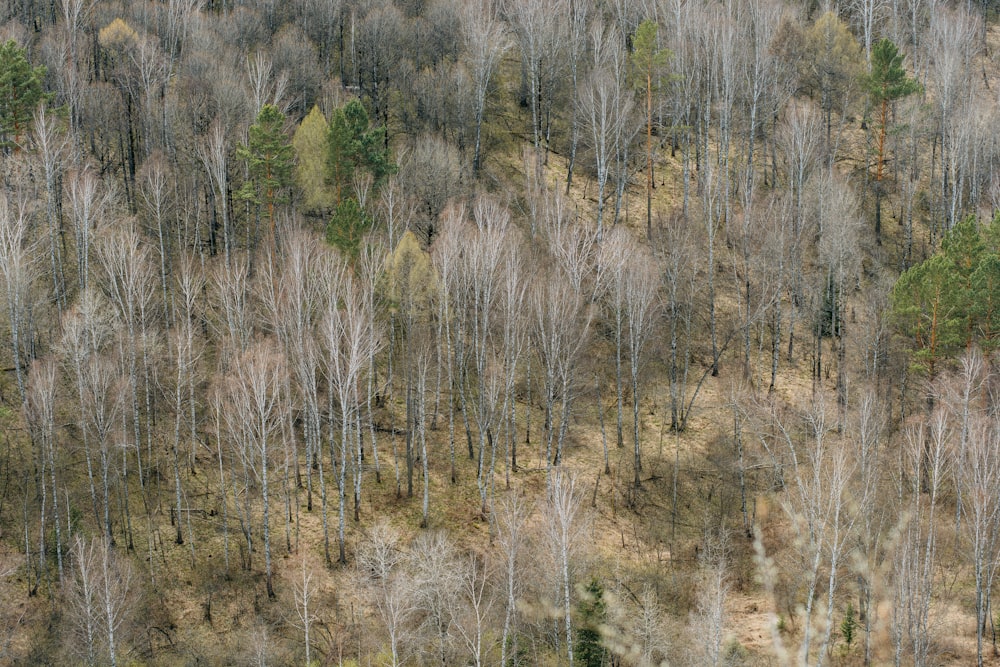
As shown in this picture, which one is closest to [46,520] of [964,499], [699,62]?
[964,499]

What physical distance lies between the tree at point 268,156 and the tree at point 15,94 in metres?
11.4

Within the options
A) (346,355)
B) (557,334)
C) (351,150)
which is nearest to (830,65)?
(351,150)

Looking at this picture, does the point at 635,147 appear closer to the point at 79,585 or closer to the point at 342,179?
the point at 342,179

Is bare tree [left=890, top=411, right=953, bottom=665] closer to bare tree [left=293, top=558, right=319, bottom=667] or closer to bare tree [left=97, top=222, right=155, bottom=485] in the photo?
bare tree [left=293, top=558, right=319, bottom=667]

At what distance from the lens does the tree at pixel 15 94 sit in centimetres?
4709

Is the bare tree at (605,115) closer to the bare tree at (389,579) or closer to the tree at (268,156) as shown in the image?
the tree at (268,156)

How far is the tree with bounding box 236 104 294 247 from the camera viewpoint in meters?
46.3

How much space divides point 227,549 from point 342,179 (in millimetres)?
21616

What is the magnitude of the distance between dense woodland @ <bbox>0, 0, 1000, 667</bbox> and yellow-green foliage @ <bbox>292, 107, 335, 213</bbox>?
160mm

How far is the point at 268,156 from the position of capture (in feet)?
154

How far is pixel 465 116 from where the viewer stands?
61062mm

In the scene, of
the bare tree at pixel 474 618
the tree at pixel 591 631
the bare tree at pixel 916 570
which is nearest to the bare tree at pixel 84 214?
the bare tree at pixel 474 618

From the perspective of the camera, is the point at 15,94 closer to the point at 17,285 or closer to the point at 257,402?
the point at 17,285

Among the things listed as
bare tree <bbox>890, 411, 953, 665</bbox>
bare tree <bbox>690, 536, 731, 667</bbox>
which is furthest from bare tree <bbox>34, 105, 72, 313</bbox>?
bare tree <bbox>890, 411, 953, 665</bbox>
